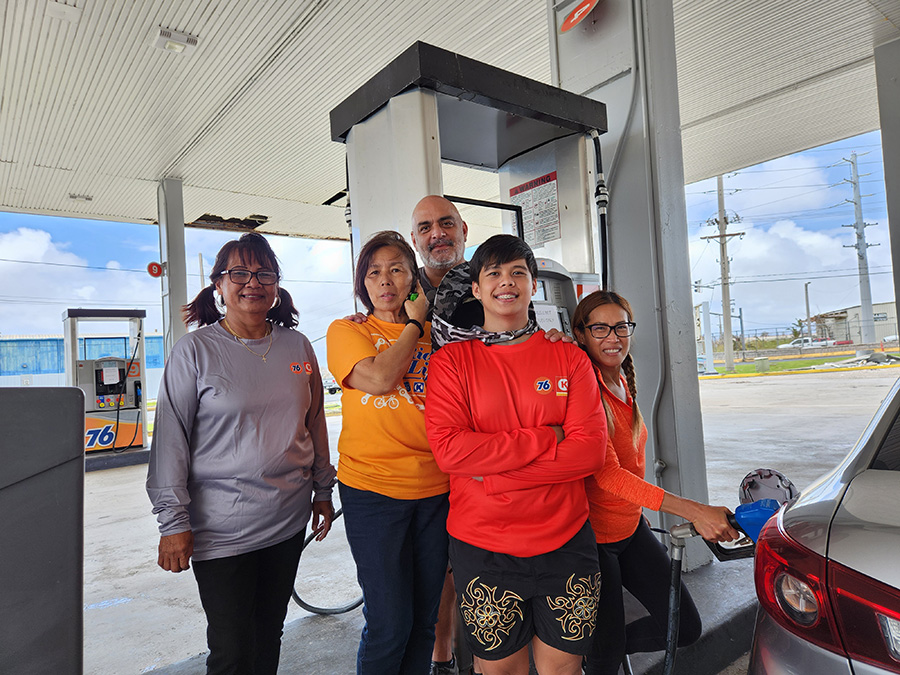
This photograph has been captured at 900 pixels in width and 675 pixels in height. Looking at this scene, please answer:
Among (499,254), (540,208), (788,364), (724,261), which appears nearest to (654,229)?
(540,208)

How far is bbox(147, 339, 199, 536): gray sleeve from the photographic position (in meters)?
1.64

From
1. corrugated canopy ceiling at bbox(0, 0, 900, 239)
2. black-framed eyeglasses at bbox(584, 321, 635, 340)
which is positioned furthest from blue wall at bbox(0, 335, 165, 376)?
black-framed eyeglasses at bbox(584, 321, 635, 340)

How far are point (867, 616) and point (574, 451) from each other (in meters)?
0.67

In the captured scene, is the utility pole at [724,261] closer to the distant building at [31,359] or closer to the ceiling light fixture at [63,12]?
the distant building at [31,359]

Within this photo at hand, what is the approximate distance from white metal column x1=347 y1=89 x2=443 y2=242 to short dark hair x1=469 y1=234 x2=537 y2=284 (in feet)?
2.52

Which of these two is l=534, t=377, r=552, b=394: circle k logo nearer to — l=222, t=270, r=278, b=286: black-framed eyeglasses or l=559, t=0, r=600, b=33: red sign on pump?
l=222, t=270, r=278, b=286: black-framed eyeglasses

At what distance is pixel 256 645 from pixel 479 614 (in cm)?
73

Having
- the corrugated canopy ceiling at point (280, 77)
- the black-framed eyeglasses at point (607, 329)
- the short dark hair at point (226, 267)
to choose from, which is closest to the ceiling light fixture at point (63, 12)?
the corrugated canopy ceiling at point (280, 77)

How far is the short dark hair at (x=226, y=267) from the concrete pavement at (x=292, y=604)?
1480mm

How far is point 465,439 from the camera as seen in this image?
1489 millimetres

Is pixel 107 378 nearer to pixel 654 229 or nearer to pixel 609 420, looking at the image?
pixel 654 229

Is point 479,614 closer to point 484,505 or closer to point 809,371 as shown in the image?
point 484,505

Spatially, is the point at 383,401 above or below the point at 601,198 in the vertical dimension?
below

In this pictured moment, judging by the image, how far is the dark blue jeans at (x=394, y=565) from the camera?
1709 millimetres
